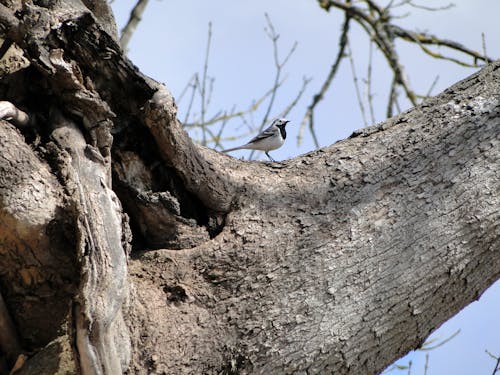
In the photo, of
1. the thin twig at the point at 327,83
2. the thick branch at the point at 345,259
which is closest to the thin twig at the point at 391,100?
the thin twig at the point at 327,83

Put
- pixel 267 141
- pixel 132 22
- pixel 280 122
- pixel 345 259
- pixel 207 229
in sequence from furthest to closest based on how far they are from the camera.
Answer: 1. pixel 280 122
2. pixel 267 141
3. pixel 132 22
4. pixel 207 229
5. pixel 345 259

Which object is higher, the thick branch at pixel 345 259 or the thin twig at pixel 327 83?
the thin twig at pixel 327 83

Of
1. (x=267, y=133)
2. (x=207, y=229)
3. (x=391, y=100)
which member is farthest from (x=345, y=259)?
(x=267, y=133)

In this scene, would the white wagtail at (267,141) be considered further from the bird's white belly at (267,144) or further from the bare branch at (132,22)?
the bare branch at (132,22)

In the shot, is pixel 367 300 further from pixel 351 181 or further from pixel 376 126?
pixel 376 126

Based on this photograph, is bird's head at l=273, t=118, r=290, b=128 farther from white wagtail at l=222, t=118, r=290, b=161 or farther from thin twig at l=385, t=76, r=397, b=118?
thin twig at l=385, t=76, r=397, b=118

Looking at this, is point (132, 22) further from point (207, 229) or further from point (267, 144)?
point (207, 229)

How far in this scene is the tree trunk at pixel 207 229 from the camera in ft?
6.40

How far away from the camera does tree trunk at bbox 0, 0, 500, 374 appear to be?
1952 mm

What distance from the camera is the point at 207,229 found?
233 cm

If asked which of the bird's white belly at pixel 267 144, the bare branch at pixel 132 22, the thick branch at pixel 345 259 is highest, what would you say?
the bare branch at pixel 132 22

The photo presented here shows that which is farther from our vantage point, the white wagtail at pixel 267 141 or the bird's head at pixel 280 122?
the bird's head at pixel 280 122

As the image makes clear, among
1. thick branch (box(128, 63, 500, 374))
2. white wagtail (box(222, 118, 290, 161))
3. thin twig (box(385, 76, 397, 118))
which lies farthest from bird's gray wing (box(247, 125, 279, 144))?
thick branch (box(128, 63, 500, 374))

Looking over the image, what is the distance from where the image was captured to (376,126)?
8.37ft
